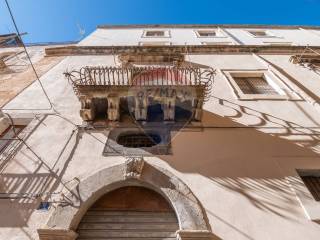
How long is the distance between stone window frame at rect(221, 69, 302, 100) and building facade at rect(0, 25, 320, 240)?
5cm

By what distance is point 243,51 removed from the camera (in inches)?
444

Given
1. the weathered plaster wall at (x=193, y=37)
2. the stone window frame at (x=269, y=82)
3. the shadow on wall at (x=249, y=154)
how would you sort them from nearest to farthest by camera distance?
the shadow on wall at (x=249, y=154)
the stone window frame at (x=269, y=82)
the weathered plaster wall at (x=193, y=37)

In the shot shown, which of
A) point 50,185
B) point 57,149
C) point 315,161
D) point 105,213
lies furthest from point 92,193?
point 315,161

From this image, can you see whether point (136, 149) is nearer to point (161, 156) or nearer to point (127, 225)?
point (161, 156)

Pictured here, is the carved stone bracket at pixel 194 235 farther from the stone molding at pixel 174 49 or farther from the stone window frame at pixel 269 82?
the stone molding at pixel 174 49

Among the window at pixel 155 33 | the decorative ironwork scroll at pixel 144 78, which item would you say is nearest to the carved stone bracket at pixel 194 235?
the decorative ironwork scroll at pixel 144 78

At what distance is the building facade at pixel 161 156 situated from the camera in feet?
13.7

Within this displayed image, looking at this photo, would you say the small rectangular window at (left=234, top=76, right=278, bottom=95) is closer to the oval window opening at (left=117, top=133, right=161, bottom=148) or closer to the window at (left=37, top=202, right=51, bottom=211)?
the oval window opening at (left=117, top=133, right=161, bottom=148)

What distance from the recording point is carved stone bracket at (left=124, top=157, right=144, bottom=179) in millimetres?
4727

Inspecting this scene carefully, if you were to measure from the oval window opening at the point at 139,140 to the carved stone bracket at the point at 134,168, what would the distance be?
1.22 meters

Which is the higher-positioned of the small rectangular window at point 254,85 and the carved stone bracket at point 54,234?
the small rectangular window at point 254,85

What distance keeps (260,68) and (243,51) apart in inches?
75.8

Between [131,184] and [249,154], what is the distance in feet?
9.89

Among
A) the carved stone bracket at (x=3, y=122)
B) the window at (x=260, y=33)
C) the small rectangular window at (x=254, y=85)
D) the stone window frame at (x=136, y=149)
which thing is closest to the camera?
the stone window frame at (x=136, y=149)
